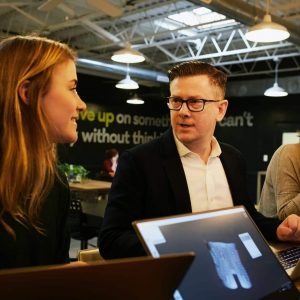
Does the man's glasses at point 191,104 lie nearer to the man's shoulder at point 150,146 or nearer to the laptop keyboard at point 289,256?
the man's shoulder at point 150,146

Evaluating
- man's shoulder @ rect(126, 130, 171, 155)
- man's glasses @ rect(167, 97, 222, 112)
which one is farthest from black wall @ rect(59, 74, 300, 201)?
man's glasses @ rect(167, 97, 222, 112)

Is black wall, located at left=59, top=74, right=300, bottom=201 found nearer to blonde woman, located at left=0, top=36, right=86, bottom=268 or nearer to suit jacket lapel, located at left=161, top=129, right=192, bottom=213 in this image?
suit jacket lapel, located at left=161, top=129, right=192, bottom=213

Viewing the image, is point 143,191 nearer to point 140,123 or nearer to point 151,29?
point 151,29

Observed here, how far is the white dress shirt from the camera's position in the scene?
5.42 feet

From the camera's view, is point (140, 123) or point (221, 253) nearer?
point (221, 253)

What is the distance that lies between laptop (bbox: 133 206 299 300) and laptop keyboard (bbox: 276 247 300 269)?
8.3 inches

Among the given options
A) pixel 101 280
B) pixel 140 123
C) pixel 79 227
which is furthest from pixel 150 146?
pixel 140 123

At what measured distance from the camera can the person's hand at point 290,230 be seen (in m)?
1.67

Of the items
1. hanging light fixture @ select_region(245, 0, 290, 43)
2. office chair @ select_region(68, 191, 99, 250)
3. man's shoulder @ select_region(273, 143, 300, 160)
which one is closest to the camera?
man's shoulder @ select_region(273, 143, 300, 160)

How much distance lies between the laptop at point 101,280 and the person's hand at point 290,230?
1.05m

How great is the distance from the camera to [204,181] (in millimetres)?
1690

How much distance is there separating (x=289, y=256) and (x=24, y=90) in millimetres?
1068

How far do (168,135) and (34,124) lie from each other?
0.70 m

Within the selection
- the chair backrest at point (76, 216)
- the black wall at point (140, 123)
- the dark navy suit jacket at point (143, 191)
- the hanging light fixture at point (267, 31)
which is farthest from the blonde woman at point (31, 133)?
the black wall at point (140, 123)
